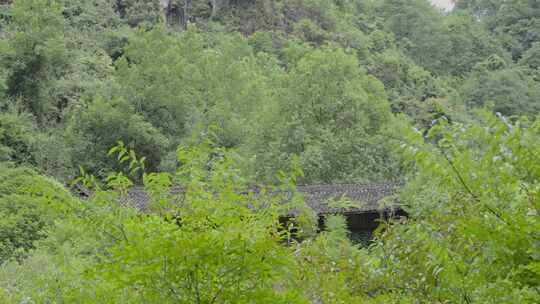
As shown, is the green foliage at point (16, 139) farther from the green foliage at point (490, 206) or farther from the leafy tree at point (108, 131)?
the green foliage at point (490, 206)

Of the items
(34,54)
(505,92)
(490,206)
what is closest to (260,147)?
(34,54)

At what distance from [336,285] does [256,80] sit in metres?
33.4

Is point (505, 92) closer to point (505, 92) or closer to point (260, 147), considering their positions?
point (505, 92)

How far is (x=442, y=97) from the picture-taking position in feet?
168

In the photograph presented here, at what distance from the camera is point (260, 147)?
98.5 feet

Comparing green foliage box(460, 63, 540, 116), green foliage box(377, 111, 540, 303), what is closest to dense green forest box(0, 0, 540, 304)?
green foliage box(377, 111, 540, 303)

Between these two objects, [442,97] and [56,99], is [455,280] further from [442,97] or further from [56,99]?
[442,97]

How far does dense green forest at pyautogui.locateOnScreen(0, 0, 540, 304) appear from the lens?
14.4 feet

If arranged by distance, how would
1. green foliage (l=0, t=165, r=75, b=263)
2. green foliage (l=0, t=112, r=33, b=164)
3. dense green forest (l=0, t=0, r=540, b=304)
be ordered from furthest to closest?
green foliage (l=0, t=112, r=33, b=164) → green foliage (l=0, t=165, r=75, b=263) → dense green forest (l=0, t=0, r=540, b=304)

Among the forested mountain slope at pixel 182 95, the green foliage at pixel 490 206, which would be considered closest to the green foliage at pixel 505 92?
the forested mountain slope at pixel 182 95

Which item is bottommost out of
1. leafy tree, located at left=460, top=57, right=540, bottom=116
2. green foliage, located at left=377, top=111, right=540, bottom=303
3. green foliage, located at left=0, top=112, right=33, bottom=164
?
green foliage, located at left=0, top=112, right=33, bottom=164

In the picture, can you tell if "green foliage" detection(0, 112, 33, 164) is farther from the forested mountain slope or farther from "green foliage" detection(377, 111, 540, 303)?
"green foliage" detection(377, 111, 540, 303)

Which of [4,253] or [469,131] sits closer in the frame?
[469,131]

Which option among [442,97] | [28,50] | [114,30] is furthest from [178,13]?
[28,50]
